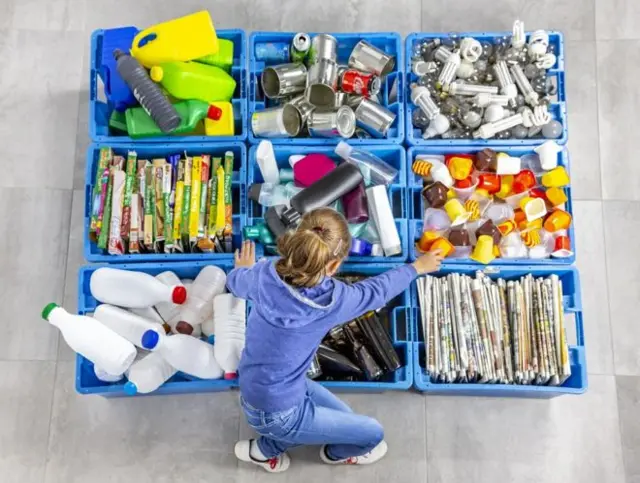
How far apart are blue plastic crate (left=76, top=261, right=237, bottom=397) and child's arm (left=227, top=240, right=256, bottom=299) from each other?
0.29ft

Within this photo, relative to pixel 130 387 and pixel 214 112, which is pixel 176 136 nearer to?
pixel 214 112

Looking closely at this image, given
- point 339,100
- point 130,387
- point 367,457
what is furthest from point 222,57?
point 367,457

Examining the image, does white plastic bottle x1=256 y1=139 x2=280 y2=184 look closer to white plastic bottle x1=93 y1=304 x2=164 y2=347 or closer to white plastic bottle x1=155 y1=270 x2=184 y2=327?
white plastic bottle x1=155 y1=270 x2=184 y2=327

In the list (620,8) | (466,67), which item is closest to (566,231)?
(466,67)

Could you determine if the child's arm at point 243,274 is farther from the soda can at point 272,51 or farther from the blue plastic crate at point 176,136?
the soda can at point 272,51

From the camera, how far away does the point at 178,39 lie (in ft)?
5.43

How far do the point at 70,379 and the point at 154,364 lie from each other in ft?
1.24

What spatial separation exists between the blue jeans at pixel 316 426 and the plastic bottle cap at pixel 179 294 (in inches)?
12.3

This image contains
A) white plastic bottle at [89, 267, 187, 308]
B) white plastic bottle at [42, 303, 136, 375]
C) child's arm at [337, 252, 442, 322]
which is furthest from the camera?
white plastic bottle at [89, 267, 187, 308]

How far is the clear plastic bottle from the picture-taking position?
1.68 metres

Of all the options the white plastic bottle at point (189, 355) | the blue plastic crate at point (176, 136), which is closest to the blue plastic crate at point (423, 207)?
the blue plastic crate at point (176, 136)

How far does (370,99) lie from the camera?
1727mm

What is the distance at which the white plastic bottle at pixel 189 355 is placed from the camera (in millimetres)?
1565

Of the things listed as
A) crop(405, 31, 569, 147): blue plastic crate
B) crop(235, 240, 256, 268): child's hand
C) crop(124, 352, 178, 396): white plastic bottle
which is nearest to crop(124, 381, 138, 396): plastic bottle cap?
crop(124, 352, 178, 396): white plastic bottle
